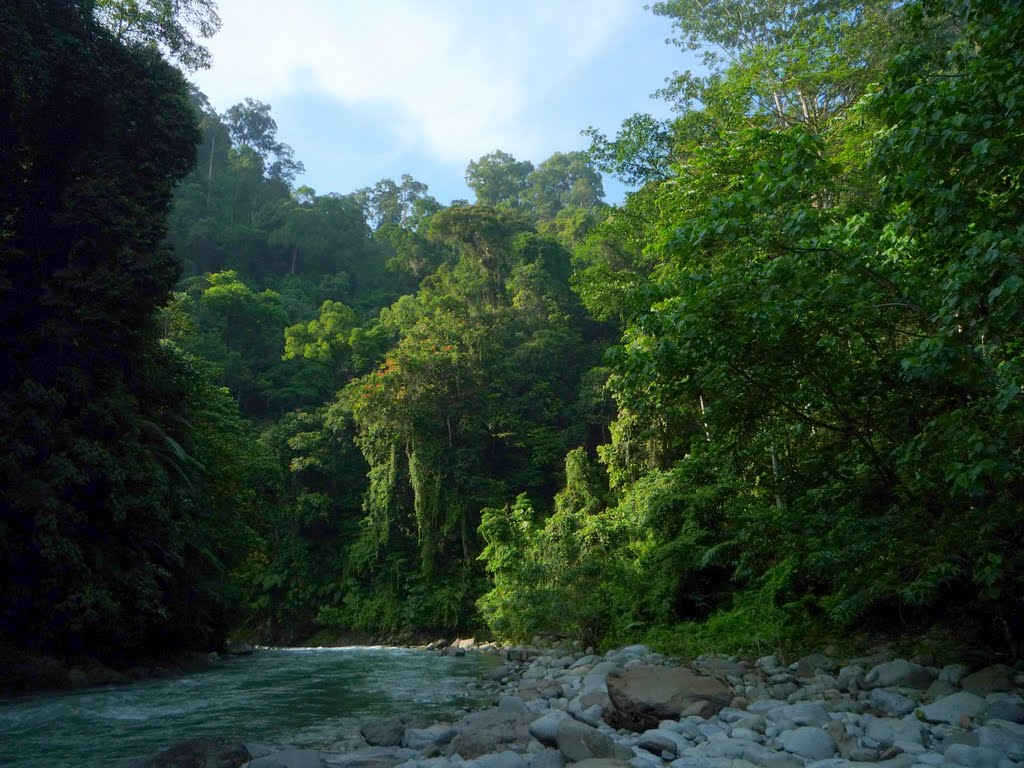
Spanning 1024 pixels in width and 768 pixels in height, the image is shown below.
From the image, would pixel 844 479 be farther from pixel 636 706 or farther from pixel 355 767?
pixel 355 767

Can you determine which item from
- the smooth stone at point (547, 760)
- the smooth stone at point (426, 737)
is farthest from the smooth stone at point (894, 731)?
the smooth stone at point (426, 737)

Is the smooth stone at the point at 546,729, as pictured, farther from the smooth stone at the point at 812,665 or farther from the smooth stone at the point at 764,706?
the smooth stone at the point at 812,665

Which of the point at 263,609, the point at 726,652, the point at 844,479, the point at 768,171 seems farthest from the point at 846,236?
the point at 263,609

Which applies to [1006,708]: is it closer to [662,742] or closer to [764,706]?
[764,706]

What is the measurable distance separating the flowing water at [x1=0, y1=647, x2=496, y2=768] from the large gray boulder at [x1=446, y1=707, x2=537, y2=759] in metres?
1.58

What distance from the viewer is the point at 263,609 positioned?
2609 centimetres

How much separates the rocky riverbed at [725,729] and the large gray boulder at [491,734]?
0.04 feet

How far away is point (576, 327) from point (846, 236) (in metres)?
25.3

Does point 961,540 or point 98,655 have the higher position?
point 961,540

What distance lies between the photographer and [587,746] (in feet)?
15.6

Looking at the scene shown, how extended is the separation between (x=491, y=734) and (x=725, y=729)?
168 centimetres

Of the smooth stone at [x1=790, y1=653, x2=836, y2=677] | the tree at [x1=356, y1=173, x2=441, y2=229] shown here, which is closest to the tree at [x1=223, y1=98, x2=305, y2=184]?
the tree at [x1=356, y1=173, x2=441, y2=229]

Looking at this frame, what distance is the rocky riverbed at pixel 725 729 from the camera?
4441mm

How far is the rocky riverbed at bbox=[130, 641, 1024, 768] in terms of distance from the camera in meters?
4.44
